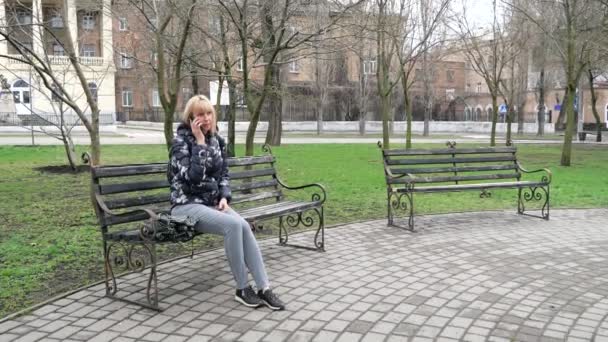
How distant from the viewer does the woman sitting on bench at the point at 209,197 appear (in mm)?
4652

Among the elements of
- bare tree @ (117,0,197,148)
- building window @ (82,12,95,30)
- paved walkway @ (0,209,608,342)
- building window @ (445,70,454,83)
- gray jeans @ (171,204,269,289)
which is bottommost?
paved walkway @ (0,209,608,342)

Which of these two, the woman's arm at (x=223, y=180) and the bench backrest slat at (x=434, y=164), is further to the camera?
the bench backrest slat at (x=434, y=164)

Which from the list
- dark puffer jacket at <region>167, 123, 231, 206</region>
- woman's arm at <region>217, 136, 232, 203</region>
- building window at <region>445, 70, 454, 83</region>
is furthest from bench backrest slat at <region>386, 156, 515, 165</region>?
building window at <region>445, 70, 454, 83</region>

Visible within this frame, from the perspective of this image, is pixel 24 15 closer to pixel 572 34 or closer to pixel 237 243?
pixel 237 243

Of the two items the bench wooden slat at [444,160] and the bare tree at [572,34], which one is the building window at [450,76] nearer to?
the bare tree at [572,34]

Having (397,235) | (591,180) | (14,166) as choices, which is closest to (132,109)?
(14,166)

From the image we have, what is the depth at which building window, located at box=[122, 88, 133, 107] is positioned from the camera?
5556 centimetres

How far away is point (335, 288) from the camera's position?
5.08 meters

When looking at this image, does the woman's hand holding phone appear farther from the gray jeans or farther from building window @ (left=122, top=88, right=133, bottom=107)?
building window @ (left=122, top=88, right=133, bottom=107)

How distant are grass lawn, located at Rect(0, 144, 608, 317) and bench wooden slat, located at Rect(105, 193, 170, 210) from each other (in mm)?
767

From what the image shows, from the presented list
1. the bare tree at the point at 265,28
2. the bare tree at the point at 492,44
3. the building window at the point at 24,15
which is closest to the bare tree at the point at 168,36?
the bare tree at the point at 265,28

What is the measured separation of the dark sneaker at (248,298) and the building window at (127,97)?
5357 centimetres

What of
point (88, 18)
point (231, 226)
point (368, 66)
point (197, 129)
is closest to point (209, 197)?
point (231, 226)

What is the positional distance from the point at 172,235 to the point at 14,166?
39.4 ft
